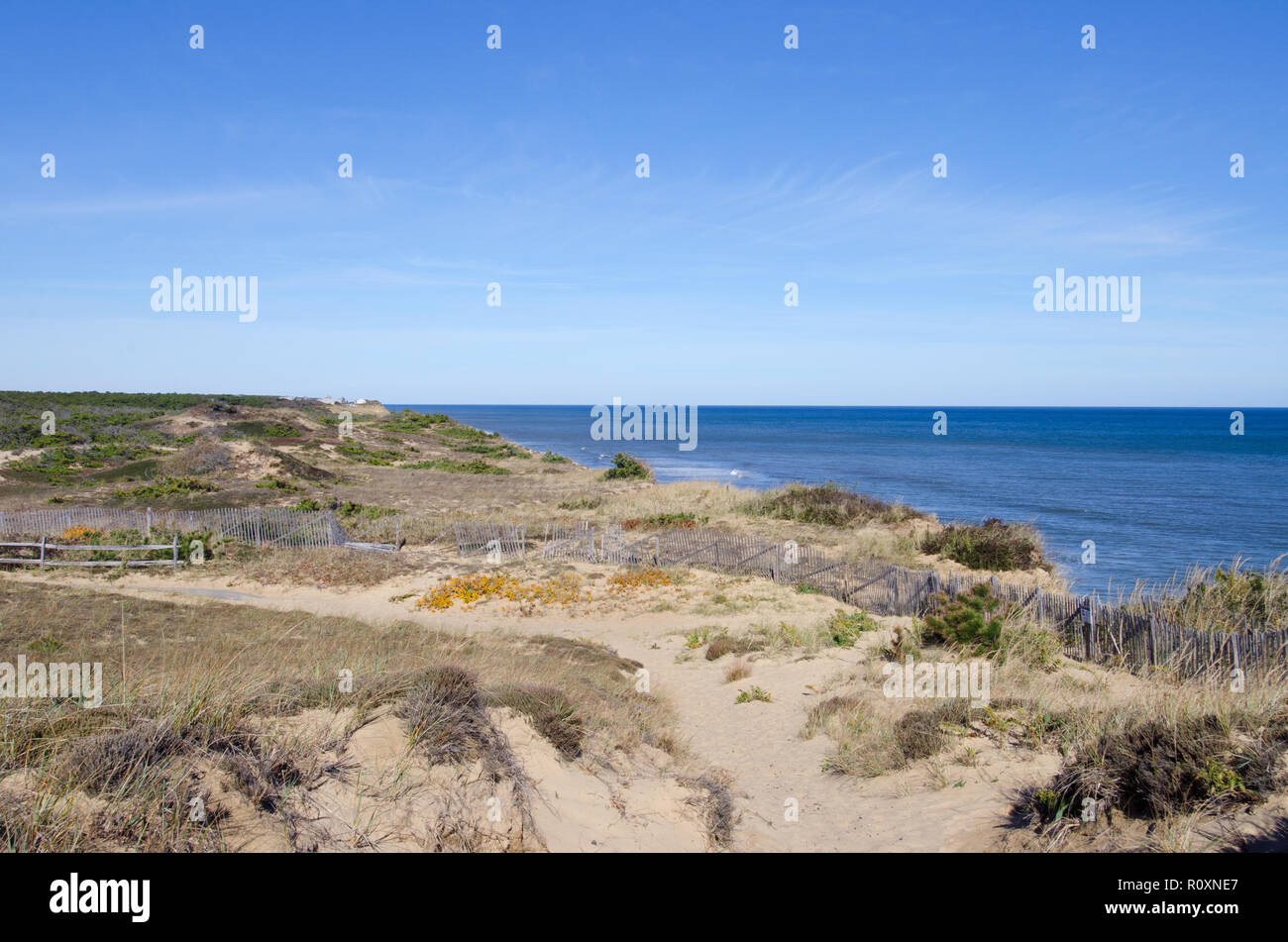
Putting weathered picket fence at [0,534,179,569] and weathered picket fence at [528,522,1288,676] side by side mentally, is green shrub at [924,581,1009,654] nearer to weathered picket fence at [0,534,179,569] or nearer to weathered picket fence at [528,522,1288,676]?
weathered picket fence at [528,522,1288,676]

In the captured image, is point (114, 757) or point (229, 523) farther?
point (229, 523)

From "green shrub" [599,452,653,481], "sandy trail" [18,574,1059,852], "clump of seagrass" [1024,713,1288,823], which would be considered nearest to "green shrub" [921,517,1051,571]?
"sandy trail" [18,574,1059,852]

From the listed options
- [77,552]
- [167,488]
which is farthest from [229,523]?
[167,488]

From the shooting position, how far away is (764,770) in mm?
9289

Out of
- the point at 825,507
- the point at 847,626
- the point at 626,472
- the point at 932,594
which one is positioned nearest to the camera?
the point at 847,626

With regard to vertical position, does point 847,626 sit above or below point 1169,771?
below

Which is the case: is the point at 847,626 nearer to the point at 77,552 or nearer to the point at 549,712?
the point at 549,712

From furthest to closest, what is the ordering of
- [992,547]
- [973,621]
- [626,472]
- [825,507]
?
[626,472]
[825,507]
[992,547]
[973,621]

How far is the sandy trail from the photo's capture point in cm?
682

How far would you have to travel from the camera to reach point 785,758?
9.70m

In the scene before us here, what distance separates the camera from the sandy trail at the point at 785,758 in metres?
6.82

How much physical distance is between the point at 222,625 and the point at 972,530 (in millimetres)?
23357

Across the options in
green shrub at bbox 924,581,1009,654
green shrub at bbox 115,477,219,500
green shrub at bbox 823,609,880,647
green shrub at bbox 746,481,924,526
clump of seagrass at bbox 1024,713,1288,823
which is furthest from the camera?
green shrub at bbox 115,477,219,500
